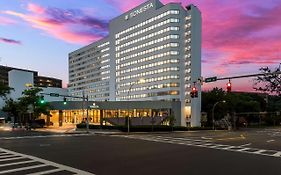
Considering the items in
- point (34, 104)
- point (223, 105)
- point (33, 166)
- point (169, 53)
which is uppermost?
point (169, 53)

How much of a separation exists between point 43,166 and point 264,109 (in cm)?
16341

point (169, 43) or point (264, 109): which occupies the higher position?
point (169, 43)

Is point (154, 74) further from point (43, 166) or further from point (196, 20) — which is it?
point (43, 166)

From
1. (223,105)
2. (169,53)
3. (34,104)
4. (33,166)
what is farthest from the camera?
(169,53)

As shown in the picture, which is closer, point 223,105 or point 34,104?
point 34,104

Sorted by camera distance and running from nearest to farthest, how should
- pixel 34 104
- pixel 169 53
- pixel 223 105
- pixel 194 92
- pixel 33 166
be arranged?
1. pixel 33 166
2. pixel 194 92
3. pixel 34 104
4. pixel 223 105
5. pixel 169 53

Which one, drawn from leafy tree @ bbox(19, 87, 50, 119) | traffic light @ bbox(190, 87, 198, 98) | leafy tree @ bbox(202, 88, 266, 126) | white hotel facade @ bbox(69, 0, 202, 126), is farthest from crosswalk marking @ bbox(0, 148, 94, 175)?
white hotel facade @ bbox(69, 0, 202, 126)

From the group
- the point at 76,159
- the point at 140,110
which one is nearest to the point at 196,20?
the point at 140,110

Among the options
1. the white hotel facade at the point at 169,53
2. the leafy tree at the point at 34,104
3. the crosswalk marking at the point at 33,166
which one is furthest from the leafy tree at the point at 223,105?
the crosswalk marking at the point at 33,166

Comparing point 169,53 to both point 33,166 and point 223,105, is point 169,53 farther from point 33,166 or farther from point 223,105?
point 33,166

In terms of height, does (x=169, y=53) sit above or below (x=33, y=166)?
above

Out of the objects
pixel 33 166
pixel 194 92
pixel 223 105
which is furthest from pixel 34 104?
pixel 33 166

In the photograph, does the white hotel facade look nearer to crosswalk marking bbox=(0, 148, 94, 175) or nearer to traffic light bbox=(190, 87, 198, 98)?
traffic light bbox=(190, 87, 198, 98)

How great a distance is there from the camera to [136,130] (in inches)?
2608
